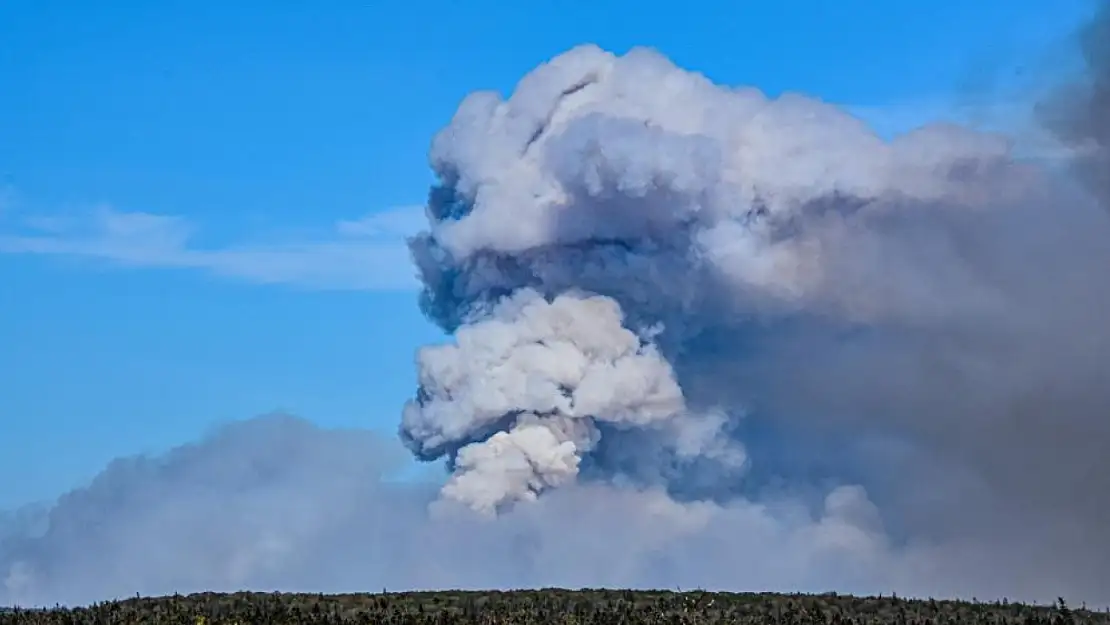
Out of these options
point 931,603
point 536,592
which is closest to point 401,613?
point 536,592

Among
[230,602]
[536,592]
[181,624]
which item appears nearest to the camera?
[181,624]

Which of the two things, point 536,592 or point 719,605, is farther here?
point 536,592

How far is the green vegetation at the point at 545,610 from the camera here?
7188 centimetres

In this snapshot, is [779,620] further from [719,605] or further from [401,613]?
[401,613]

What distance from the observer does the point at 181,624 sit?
229 feet

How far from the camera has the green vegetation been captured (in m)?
71.9

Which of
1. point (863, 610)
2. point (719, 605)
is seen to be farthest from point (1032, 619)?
point (719, 605)

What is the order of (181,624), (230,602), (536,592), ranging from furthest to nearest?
(536,592) → (230,602) → (181,624)

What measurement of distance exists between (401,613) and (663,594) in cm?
1335

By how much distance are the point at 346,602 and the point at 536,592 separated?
9508 millimetres

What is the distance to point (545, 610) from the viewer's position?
75.1 meters

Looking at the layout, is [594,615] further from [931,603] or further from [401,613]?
[931,603]

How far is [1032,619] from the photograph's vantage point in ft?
239

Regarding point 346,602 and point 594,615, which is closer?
point 594,615
